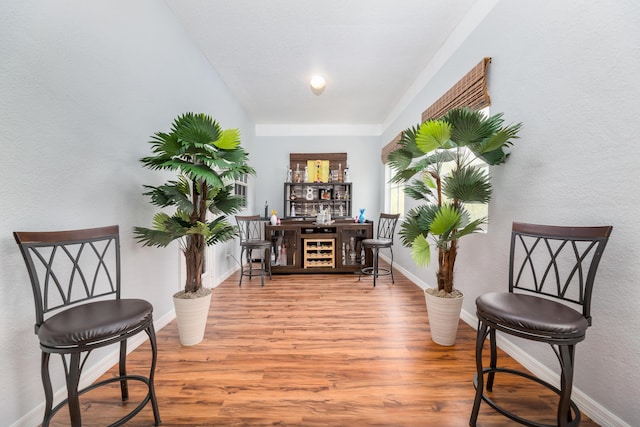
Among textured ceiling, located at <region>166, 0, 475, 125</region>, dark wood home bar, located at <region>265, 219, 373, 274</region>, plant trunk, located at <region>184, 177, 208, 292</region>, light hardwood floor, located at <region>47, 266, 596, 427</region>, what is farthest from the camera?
dark wood home bar, located at <region>265, 219, 373, 274</region>

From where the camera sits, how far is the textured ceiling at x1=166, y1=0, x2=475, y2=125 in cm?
233

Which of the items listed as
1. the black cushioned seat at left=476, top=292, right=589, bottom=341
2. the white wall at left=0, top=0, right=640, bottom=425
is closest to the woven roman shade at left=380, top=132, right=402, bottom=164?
the white wall at left=0, top=0, right=640, bottom=425

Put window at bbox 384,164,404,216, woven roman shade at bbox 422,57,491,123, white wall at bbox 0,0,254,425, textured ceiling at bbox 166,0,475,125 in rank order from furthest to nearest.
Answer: window at bbox 384,164,404,216 < textured ceiling at bbox 166,0,475,125 < woven roman shade at bbox 422,57,491,123 < white wall at bbox 0,0,254,425

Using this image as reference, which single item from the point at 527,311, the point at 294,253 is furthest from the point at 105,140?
the point at 294,253

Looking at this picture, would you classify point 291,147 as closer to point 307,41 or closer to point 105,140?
point 307,41

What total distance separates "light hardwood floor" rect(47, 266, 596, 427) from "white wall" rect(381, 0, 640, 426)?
405mm

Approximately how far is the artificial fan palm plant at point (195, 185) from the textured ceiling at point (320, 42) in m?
1.31

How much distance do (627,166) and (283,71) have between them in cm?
339

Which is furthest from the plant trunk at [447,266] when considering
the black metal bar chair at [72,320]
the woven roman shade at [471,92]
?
the black metal bar chair at [72,320]

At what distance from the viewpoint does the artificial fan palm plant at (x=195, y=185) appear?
5.71ft

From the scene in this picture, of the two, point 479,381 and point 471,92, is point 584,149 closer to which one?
point 471,92

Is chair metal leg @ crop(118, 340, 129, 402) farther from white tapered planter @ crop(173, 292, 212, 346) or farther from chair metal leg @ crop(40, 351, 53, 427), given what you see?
white tapered planter @ crop(173, 292, 212, 346)

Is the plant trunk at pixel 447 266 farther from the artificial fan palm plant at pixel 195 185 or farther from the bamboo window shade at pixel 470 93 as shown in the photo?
the artificial fan palm plant at pixel 195 185

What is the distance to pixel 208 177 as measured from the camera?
173 centimetres
